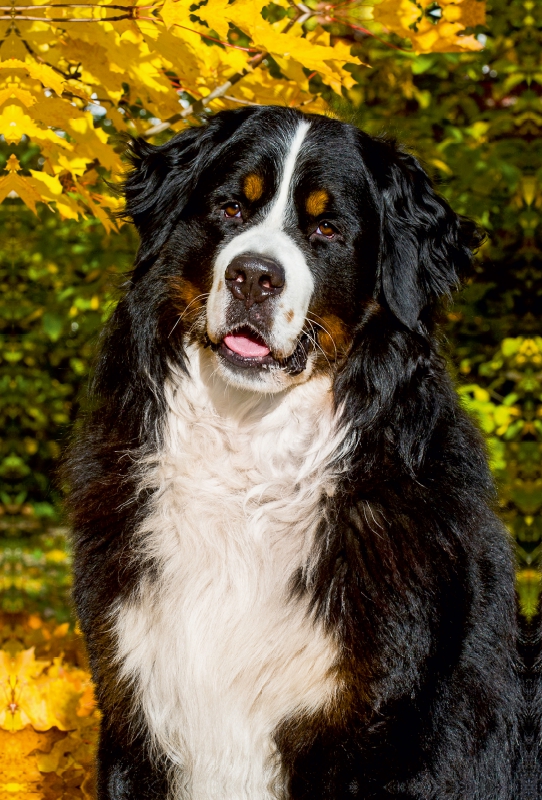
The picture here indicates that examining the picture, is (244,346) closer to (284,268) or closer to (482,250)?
(284,268)

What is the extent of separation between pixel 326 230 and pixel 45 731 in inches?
112

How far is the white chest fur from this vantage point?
9.43ft

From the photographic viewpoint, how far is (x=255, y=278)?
2867 mm

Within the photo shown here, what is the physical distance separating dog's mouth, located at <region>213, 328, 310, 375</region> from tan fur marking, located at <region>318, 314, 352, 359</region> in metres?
0.06

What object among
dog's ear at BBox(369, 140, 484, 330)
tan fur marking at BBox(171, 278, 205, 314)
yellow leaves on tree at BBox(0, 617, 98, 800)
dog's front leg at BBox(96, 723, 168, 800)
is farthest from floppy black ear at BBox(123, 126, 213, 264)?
yellow leaves on tree at BBox(0, 617, 98, 800)

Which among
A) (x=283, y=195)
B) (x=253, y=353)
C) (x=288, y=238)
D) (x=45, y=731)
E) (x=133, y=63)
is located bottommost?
(x=45, y=731)

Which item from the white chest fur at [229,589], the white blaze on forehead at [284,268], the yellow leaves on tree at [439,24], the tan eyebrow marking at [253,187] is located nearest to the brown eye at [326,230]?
the white blaze on forehead at [284,268]

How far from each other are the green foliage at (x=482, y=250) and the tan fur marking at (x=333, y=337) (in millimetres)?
1887

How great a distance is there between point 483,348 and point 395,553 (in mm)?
3569

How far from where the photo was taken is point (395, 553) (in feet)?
9.66

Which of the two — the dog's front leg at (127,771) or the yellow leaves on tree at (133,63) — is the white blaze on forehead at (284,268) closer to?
the yellow leaves on tree at (133,63)

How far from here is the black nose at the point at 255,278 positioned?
2865mm

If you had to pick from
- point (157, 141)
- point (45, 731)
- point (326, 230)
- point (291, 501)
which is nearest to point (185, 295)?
point (326, 230)

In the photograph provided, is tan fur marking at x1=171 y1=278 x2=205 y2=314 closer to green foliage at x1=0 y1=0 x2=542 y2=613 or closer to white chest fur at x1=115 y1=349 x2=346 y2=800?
white chest fur at x1=115 y1=349 x2=346 y2=800
